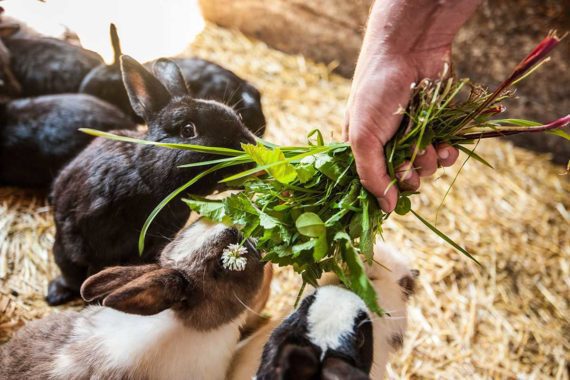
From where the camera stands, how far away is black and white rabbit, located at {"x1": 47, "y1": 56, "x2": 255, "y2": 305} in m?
2.16

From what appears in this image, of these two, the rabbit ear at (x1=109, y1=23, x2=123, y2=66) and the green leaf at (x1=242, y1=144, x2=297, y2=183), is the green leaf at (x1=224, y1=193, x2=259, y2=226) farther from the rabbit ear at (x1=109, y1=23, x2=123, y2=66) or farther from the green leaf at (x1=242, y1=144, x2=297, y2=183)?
the rabbit ear at (x1=109, y1=23, x2=123, y2=66)

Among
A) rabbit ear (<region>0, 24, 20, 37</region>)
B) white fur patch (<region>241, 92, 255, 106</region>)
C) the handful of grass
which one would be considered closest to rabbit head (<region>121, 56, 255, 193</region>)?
the handful of grass

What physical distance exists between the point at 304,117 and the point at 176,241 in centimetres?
238

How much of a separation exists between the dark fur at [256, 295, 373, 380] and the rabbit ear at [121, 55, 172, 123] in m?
1.04

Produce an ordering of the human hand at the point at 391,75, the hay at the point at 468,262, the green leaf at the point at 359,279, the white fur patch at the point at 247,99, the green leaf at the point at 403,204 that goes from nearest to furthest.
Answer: the green leaf at the point at 359,279, the human hand at the point at 391,75, the green leaf at the point at 403,204, the white fur patch at the point at 247,99, the hay at the point at 468,262

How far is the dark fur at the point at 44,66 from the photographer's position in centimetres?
361

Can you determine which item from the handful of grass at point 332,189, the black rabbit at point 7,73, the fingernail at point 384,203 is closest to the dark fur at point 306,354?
the handful of grass at point 332,189

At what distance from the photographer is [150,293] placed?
1866 millimetres

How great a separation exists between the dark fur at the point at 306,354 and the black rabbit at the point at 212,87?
988 mm

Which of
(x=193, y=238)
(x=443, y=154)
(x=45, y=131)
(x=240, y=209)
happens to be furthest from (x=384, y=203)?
(x=45, y=131)

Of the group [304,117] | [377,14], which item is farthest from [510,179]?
[377,14]

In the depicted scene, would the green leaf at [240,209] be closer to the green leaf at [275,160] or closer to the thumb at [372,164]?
the green leaf at [275,160]

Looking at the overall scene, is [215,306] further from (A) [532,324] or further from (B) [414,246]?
(A) [532,324]

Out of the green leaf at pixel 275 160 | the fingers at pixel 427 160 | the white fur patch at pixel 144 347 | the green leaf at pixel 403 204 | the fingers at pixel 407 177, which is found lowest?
the white fur patch at pixel 144 347
